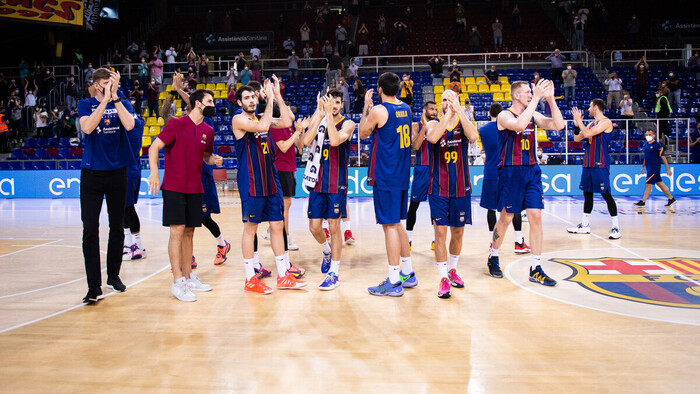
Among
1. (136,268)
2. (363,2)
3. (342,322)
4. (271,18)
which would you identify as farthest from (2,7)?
(342,322)

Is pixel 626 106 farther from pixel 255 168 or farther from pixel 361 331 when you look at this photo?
pixel 361 331

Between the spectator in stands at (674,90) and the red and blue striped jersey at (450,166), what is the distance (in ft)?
60.4

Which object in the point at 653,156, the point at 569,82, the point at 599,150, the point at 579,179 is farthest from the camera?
the point at 569,82

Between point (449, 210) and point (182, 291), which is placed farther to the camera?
point (449, 210)

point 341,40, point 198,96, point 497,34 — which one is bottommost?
point 198,96

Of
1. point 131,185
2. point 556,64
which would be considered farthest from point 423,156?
point 556,64

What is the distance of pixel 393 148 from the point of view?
5.75 m

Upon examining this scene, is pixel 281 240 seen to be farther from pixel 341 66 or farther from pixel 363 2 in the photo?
pixel 363 2

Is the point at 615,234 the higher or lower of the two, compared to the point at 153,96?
lower

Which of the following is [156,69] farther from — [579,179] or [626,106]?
[626,106]

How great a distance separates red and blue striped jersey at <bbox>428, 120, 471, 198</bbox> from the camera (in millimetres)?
6105

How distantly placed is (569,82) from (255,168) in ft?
61.4

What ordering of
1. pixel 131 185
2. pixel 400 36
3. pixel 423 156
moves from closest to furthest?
pixel 131 185
pixel 423 156
pixel 400 36

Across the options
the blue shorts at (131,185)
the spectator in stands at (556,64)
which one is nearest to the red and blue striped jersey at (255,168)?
the blue shorts at (131,185)
